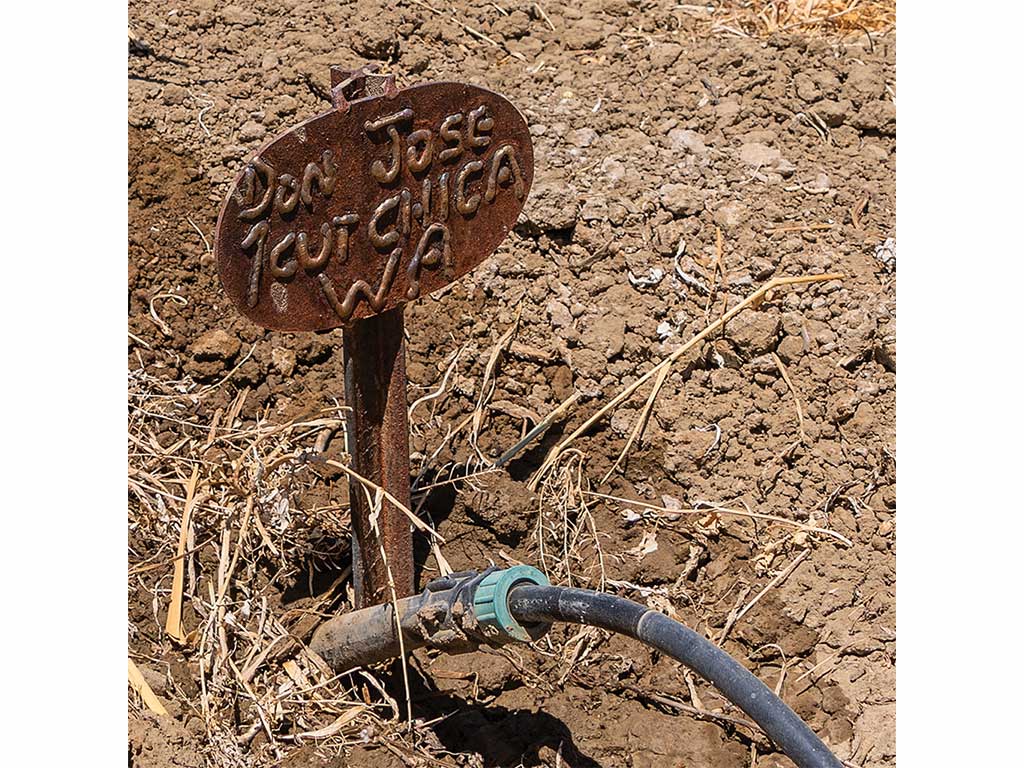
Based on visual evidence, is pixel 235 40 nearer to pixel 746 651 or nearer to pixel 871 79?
pixel 871 79

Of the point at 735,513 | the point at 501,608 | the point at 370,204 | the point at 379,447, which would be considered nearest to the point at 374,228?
the point at 370,204

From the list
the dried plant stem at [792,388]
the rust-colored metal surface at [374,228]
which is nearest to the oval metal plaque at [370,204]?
the rust-colored metal surface at [374,228]

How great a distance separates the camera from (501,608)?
2164mm

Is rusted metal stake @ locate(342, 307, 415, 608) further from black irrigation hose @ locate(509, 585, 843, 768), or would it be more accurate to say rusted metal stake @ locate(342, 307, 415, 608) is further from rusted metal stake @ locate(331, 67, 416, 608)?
black irrigation hose @ locate(509, 585, 843, 768)

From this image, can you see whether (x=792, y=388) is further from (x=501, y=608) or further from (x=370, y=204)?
(x=370, y=204)

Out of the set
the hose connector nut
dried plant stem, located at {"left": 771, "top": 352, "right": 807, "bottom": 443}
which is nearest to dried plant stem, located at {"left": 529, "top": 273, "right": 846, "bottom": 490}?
dried plant stem, located at {"left": 771, "top": 352, "right": 807, "bottom": 443}

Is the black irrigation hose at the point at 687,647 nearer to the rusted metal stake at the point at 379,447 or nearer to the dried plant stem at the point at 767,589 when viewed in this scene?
the rusted metal stake at the point at 379,447

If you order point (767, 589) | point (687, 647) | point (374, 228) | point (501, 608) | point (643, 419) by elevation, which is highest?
point (374, 228)

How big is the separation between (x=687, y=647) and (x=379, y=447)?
735mm

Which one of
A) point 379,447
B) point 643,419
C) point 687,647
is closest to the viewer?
point 687,647

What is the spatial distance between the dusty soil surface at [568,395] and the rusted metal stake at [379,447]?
211 mm

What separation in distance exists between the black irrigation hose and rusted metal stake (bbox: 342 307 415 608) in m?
0.35

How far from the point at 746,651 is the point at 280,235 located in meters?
1.30

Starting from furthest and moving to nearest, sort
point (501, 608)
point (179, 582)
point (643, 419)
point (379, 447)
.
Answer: point (643, 419)
point (179, 582)
point (379, 447)
point (501, 608)
